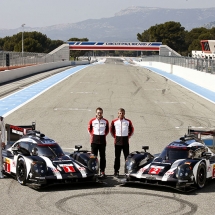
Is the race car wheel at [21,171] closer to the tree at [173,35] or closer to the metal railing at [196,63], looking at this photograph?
the metal railing at [196,63]

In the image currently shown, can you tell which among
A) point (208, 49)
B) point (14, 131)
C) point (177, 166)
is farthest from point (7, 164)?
point (208, 49)

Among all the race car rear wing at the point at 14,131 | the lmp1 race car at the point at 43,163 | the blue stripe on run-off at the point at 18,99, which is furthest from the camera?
the blue stripe on run-off at the point at 18,99

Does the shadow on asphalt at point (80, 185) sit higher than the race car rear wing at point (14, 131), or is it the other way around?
the race car rear wing at point (14, 131)

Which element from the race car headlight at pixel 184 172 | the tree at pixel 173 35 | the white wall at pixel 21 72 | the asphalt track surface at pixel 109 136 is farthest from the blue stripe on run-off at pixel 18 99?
the tree at pixel 173 35

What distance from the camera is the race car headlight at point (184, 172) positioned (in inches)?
440

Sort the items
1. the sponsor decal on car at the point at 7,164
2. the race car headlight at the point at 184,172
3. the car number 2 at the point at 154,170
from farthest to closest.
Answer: the sponsor decal on car at the point at 7,164
the car number 2 at the point at 154,170
the race car headlight at the point at 184,172

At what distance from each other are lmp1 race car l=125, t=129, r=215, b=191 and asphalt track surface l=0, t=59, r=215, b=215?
0.68 feet

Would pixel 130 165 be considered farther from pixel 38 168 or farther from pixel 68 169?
pixel 38 168

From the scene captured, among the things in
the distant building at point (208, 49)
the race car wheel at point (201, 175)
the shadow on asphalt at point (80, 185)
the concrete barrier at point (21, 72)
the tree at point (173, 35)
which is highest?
the tree at point (173, 35)

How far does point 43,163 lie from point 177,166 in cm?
277

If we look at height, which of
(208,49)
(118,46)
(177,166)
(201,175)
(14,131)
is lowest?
(201,175)

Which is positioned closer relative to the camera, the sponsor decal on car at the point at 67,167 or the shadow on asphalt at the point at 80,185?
the shadow on asphalt at the point at 80,185

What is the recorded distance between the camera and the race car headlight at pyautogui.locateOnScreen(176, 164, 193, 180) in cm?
1119

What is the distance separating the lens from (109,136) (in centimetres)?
1903
